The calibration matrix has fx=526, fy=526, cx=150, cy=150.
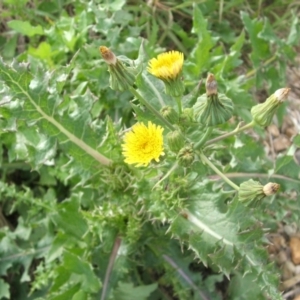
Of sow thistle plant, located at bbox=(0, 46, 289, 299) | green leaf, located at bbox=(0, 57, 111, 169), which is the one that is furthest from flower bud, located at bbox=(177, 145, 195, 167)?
green leaf, located at bbox=(0, 57, 111, 169)

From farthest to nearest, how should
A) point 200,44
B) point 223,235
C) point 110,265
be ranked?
point 200,44
point 110,265
point 223,235

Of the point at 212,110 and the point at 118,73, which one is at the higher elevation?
the point at 118,73

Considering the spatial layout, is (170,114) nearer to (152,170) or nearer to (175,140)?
(175,140)

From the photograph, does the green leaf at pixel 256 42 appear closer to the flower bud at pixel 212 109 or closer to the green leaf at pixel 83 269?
the flower bud at pixel 212 109

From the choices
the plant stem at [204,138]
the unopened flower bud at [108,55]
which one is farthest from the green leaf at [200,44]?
the unopened flower bud at [108,55]

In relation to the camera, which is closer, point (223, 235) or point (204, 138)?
point (204, 138)

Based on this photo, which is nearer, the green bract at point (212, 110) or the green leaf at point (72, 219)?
the green bract at point (212, 110)

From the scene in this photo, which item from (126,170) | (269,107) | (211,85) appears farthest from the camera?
(126,170)

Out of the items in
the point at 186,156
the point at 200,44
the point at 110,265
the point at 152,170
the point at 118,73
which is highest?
the point at 118,73

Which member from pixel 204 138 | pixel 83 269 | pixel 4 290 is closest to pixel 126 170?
pixel 83 269
